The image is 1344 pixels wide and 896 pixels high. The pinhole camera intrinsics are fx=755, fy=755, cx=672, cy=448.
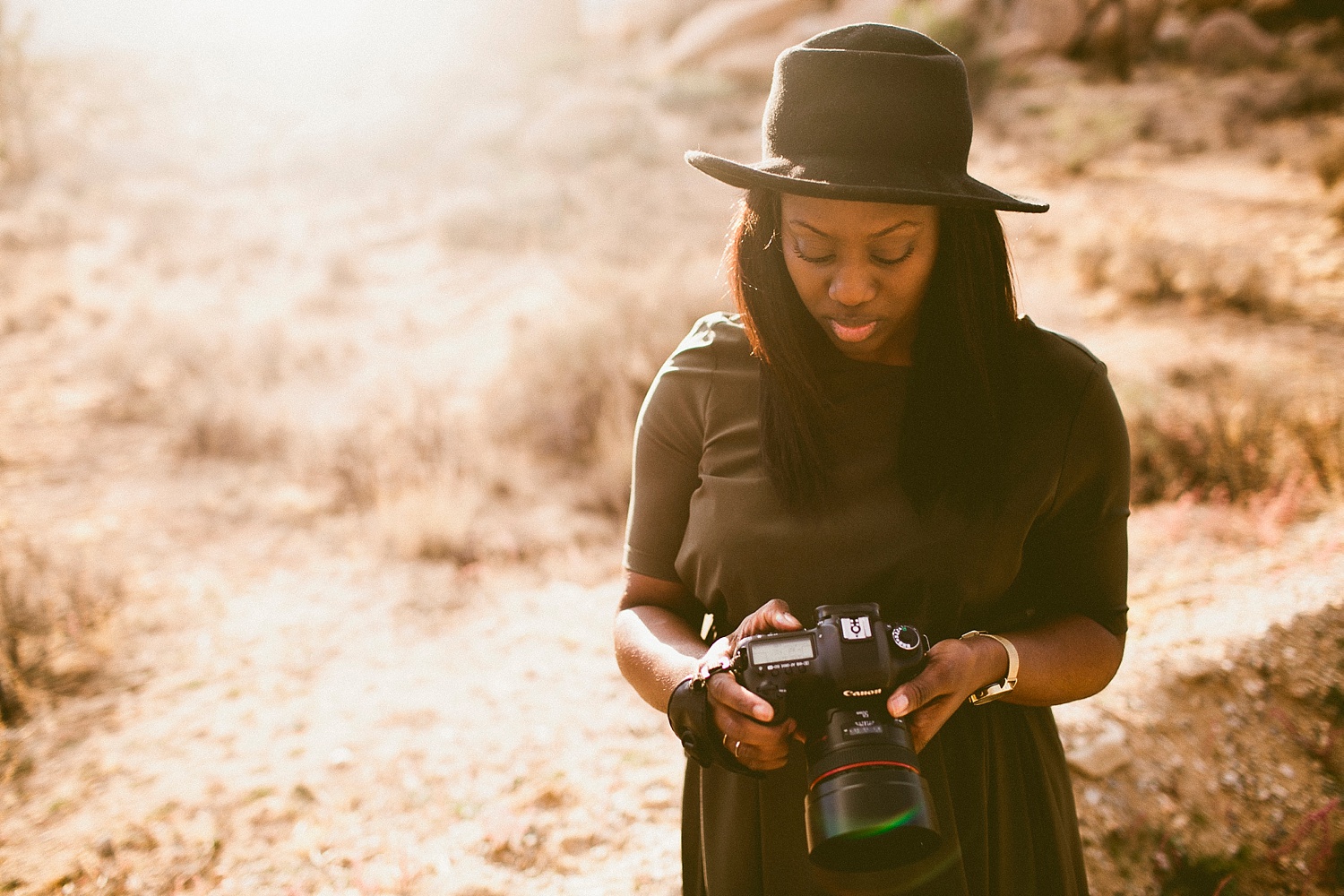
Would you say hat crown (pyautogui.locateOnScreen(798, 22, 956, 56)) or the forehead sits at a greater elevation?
hat crown (pyautogui.locateOnScreen(798, 22, 956, 56))

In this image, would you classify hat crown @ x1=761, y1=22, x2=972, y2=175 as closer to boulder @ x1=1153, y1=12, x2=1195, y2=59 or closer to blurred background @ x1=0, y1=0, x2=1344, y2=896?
blurred background @ x1=0, y1=0, x2=1344, y2=896

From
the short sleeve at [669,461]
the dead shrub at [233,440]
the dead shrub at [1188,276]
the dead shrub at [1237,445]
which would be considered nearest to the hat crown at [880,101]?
the short sleeve at [669,461]

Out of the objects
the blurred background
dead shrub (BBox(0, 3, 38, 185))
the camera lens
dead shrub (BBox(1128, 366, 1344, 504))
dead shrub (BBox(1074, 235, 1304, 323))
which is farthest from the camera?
dead shrub (BBox(0, 3, 38, 185))

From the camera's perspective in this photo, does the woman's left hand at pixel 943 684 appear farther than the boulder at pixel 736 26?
No

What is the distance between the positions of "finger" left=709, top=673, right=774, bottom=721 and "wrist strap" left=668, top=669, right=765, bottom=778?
2 cm

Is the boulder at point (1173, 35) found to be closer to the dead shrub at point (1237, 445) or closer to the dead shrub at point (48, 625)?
the dead shrub at point (1237, 445)

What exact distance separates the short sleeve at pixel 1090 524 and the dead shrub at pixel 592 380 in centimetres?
352

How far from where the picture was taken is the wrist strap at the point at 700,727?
1.12 m

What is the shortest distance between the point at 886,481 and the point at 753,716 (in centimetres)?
44

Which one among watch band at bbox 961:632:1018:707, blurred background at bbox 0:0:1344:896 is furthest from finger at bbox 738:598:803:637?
blurred background at bbox 0:0:1344:896

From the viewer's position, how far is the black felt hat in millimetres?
1122

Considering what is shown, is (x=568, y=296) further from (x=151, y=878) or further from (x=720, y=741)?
(x=720, y=741)

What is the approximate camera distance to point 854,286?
1.20 metres

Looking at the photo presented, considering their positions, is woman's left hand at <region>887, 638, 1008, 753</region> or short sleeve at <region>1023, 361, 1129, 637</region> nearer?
woman's left hand at <region>887, 638, 1008, 753</region>
